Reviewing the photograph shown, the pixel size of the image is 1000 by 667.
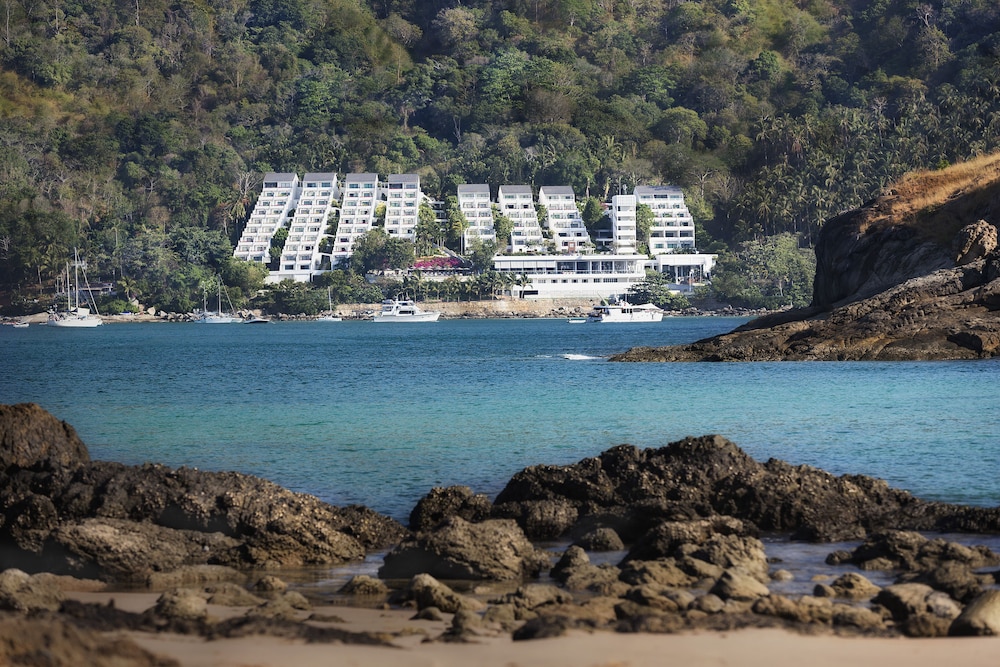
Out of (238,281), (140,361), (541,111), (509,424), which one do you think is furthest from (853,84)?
(509,424)

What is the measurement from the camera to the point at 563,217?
158500 millimetres

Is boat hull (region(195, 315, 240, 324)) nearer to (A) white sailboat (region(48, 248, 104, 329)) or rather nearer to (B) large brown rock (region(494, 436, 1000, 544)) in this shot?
(A) white sailboat (region(48, 248, 104, 329))

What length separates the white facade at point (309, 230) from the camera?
148 meters

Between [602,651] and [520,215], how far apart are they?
5872 inches

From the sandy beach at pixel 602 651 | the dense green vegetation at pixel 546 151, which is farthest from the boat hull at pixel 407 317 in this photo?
the sandy beach at pixel 602 651

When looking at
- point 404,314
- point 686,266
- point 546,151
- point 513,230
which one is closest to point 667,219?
point 686,266

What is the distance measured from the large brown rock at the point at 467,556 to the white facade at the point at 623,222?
Answer: 454 ft

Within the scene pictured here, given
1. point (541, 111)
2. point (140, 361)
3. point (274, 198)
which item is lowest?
point (140, 361)

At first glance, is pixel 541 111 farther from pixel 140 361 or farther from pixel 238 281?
pixel 140 361

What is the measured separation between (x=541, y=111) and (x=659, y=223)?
135 ft

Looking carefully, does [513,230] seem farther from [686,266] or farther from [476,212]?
[686,266]

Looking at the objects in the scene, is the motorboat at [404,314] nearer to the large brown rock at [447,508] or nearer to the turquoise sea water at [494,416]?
the turquoise sea water at [494,416]

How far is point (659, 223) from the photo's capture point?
6117 inches

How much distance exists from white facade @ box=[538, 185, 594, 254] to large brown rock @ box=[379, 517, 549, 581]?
138m
